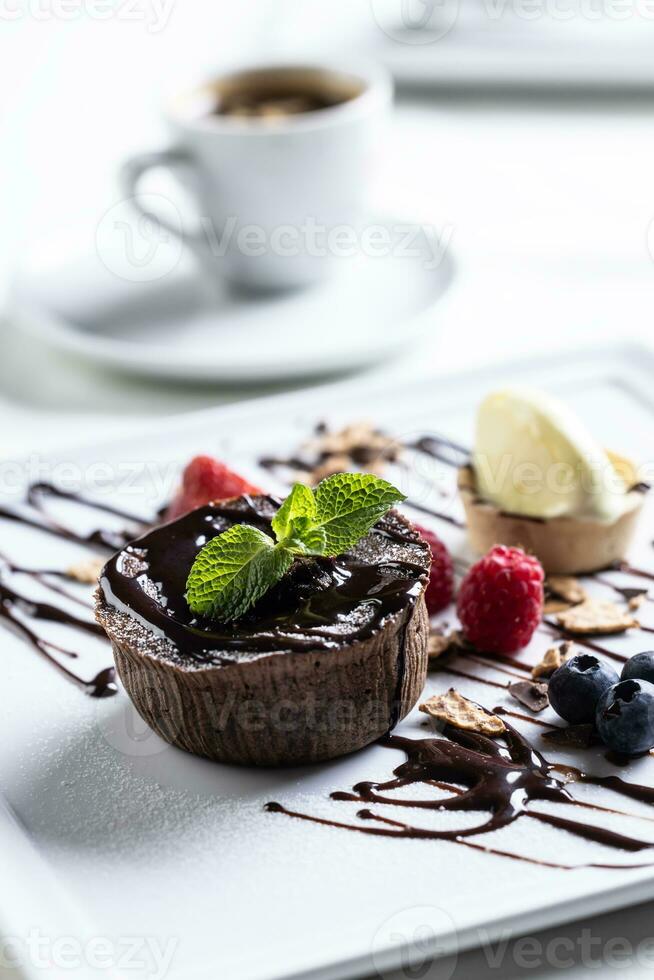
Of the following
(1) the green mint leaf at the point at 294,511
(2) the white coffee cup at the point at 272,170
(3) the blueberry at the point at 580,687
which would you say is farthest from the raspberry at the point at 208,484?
(2) the white coffee cup at the point at 272,170

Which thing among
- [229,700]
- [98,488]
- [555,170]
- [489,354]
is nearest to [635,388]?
[489,354]

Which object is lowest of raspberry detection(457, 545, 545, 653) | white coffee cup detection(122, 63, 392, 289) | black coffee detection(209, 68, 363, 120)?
raspberry detection(457, 545, 545, 653)

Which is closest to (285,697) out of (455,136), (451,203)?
(451,203)

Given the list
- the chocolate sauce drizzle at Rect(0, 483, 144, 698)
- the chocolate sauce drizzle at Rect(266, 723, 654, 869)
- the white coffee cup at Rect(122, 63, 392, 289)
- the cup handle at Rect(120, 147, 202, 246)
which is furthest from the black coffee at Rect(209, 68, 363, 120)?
the chocolate sauce drizzle at Rect(266, 723, 654, 869)

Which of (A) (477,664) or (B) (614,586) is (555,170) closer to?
(B) (614,586)

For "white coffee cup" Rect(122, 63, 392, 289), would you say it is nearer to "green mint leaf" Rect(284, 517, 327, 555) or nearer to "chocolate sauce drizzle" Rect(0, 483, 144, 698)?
"chocolate sauce drizzle" Rect(0, 483, 144, 698)

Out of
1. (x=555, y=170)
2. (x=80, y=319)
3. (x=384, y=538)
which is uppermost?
(x=555, y=170)
